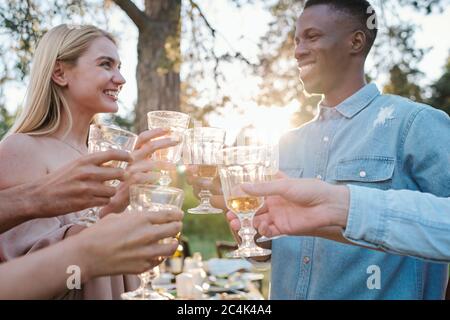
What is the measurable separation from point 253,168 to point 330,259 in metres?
0.86

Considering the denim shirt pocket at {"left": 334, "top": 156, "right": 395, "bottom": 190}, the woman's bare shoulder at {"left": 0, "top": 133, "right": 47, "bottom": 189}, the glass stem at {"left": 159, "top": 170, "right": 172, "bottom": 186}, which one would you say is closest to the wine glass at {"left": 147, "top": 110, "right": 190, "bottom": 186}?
the glass stem at {"left": 159, "top": 170, "right": 172, "bottom": 186}

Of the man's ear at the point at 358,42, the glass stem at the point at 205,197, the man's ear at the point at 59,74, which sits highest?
the man's ear at the point at 358,42

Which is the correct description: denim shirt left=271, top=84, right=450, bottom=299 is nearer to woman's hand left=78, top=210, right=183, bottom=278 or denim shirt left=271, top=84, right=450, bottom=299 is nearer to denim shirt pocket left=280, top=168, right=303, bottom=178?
denim shirt pocket left=280, top=168, right=303, bottom=178

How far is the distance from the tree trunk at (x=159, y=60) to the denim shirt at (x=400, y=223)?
15.5 ft

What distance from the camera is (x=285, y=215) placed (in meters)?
1.82

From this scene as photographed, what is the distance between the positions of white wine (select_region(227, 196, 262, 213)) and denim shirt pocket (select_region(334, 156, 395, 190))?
860 mm

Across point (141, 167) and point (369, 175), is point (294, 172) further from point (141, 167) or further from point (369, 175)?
point (141, 167)

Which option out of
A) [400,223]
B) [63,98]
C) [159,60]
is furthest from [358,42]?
[159,60]

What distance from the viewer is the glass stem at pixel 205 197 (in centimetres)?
253

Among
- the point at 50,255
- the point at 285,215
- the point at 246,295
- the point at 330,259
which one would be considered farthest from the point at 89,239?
the point at 246,295

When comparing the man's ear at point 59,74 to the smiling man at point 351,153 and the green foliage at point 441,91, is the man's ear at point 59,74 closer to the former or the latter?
the smiling man at point 351,153

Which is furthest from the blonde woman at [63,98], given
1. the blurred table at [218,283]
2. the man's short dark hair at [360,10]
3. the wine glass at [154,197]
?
the blurred table at [218,283]

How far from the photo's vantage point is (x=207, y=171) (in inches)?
95.8

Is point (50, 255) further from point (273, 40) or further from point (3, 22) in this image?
point (273, 40)
